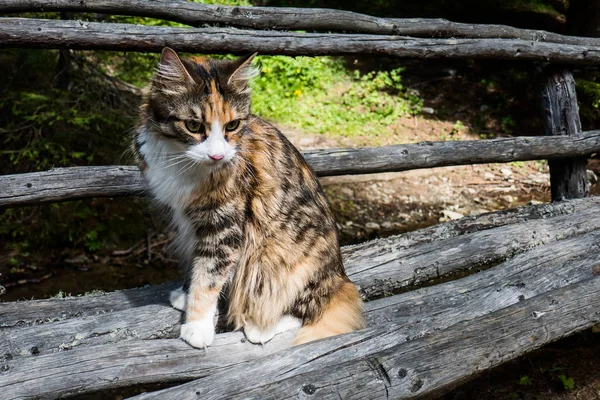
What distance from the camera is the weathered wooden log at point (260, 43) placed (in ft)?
9.36

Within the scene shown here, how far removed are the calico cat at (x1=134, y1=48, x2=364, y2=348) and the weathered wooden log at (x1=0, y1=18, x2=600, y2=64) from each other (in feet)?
2.48

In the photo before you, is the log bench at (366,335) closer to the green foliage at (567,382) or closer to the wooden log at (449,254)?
the wooden log at (449,254)

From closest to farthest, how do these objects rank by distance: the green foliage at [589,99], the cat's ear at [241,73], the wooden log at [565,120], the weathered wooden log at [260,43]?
the cat's ear at [241,73], the weathered wooden log at [260,43], the wooden log at [565,120], the green foliage at [589,99]

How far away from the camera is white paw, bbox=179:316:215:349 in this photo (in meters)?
2.22

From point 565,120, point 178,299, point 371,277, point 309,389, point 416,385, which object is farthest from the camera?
point 565,120

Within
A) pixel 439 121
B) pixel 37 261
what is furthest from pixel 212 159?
pixel 439 121

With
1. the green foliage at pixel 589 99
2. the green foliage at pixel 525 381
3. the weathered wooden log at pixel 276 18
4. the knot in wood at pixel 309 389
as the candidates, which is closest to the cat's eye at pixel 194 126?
the knot in wood at pixel 309 389

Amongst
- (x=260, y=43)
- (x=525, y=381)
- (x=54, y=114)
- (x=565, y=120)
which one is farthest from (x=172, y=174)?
(x=565, y=120)

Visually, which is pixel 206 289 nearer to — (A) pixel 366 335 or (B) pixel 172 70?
(A) pixel 366 335

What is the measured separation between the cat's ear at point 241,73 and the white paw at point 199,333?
90 centimetres

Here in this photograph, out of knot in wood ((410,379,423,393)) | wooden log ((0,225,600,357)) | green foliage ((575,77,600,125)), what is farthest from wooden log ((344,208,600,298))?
green foliage ((575,77,600,125))

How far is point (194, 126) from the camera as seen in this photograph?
2.20 meters

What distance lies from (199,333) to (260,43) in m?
1.72

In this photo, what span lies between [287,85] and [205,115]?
5463 mm
